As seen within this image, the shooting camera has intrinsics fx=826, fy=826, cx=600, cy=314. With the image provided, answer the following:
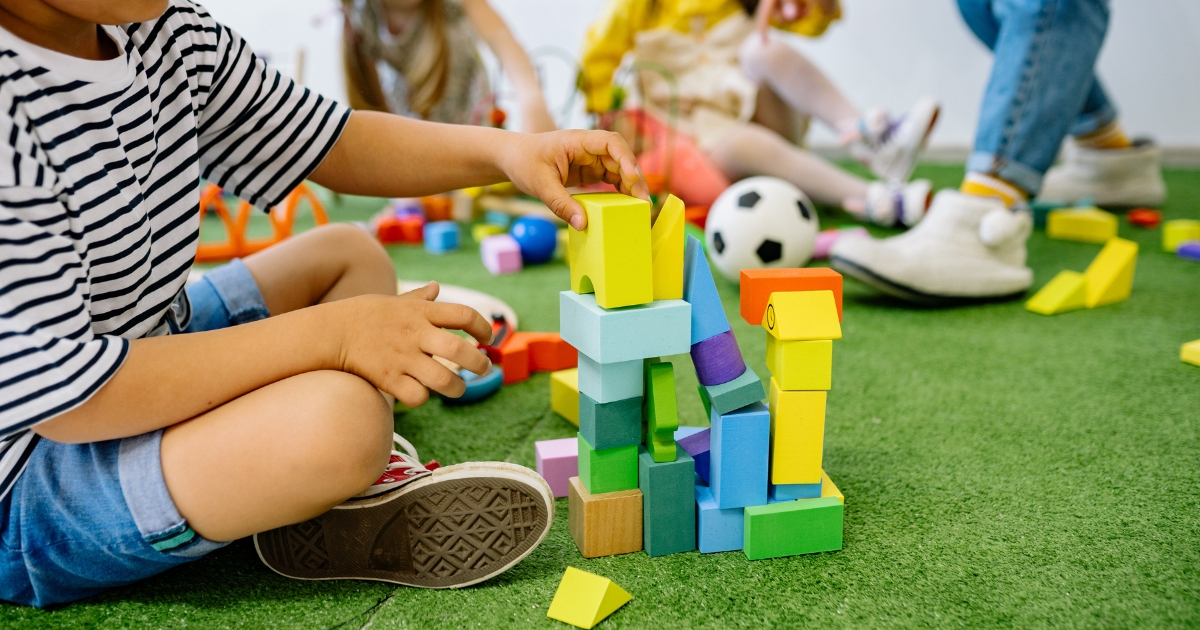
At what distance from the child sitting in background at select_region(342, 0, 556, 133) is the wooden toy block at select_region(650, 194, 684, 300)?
1.46 metres

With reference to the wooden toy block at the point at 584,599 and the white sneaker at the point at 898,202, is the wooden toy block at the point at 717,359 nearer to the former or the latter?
the wooden toy block at the point at 584,599

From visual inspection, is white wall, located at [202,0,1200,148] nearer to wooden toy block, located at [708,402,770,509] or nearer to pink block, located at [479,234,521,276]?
pink block, located at [479,234,521,276]

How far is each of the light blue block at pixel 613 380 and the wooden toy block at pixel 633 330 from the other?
0.01 metres

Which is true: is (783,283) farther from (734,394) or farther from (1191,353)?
(1191,353)

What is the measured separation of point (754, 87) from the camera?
2.04 m

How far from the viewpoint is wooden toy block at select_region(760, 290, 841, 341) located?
2.09 feet

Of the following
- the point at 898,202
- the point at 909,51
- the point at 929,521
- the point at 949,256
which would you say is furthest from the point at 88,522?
the point at 909,51

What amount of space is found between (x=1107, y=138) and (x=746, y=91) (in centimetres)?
84

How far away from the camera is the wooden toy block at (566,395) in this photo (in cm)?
92

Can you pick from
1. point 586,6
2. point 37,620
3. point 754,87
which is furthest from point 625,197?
point 586,6

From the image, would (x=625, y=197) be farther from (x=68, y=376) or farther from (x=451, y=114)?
(x=451, y=114)

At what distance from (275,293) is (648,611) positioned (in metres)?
0.50

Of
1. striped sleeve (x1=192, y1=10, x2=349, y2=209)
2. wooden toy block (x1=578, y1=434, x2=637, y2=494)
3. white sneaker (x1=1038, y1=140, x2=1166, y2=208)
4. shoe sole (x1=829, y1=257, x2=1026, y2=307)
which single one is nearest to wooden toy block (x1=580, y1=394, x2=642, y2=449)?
wooden toy block (x1=578, y1=434, x2=637, y2=494)

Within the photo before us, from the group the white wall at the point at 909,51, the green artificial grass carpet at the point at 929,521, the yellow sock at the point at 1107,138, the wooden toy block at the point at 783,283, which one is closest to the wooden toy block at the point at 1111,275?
the green artificial grass carpet at the point at 929,521
